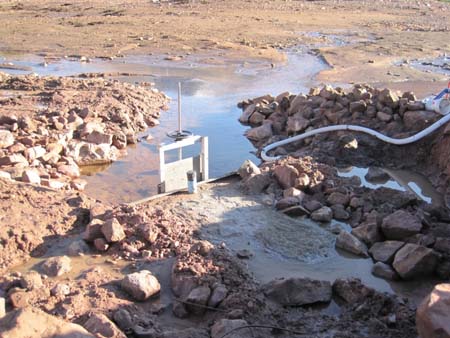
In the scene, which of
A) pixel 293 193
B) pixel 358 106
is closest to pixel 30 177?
pixel 293 193

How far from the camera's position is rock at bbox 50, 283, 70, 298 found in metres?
6.07

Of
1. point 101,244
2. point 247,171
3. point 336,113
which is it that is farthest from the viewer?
point 336,113

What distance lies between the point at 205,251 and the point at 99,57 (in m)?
16.6

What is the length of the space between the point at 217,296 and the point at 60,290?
1.67 metres

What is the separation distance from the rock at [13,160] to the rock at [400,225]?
6251mm

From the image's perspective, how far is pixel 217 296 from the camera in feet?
20.5

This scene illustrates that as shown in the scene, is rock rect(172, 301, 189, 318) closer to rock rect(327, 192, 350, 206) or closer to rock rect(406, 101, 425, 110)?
rock rect(327, 192, 350, 206)

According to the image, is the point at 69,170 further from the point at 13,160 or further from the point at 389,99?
the point at 389,99

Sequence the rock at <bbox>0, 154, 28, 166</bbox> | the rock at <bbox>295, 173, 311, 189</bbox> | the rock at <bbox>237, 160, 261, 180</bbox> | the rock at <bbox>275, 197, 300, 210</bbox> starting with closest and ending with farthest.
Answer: the rock at <bbox>275, 197, 300, 210</bbox> < the rock at <bbox>295, 173, 311, 189</bbox> < the rock at <bbox>237, 160, 261, 180</bbox> < the rock at <bbox>0, 154, 28, 166</bbox>

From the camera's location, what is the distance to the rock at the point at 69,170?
10648 mm

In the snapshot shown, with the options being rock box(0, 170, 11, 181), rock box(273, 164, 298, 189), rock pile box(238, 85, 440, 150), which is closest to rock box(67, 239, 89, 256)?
rock box(0, 170, 11, 181)

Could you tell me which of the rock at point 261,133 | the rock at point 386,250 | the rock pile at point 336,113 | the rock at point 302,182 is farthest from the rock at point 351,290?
the rock at point 261,133

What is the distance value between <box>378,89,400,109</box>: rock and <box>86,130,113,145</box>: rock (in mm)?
5789

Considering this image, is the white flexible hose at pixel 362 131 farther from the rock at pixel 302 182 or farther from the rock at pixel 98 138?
the rock at pixel 98 138
